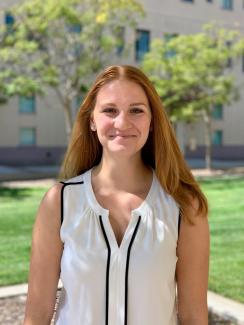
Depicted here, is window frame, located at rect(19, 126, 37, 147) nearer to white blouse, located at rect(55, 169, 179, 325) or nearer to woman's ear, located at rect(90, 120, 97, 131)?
woman's ear, located at rect(90, 120, 97, 131)

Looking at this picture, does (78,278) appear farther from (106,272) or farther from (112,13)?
(112,13)

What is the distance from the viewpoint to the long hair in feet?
6.40

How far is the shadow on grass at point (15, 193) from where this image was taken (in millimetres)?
14352

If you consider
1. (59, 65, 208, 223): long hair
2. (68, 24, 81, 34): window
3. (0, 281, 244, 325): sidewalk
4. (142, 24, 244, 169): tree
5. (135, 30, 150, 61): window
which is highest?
(135, 30, 150, 61): window

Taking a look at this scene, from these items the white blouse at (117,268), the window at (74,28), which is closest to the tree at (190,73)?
the window at (74,28)

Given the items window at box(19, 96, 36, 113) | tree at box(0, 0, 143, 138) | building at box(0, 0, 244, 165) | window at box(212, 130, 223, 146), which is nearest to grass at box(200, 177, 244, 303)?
tree at box(0, 0, 143, 138)

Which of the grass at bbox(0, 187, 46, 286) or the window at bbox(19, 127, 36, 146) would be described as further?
the window at bbox(19, 127, 36, 146)

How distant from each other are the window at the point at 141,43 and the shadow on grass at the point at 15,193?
16.0 meters

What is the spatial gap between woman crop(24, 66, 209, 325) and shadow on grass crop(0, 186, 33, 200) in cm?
1224

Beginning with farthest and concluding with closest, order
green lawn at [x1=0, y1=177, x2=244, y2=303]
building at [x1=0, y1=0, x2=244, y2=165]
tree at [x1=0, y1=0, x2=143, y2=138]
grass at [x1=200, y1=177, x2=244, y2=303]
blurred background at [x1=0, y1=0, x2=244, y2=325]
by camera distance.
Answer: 1. building at [x1=0, y1=0, x2=244, y2=165]
2. tree at [x1=0, y1=0, x2=143, y2=138]
3. blurred background at [x1=0, y1=0, x2=244, y2=325]
4. green lawn at [x1=0, y1=177, x2=244, y2=303]
5. grass at [x1=200, y1=177, x2=244, y2=303]

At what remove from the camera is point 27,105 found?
2809 cm

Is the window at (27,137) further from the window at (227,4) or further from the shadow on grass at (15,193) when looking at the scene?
the window at (227,4)

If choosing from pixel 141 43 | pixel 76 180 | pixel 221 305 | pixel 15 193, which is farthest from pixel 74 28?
pixel 76 180

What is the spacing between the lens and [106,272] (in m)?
1.80
